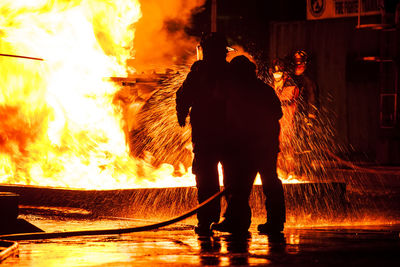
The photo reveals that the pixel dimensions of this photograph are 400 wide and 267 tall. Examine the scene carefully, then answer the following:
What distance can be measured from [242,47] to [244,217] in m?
17.4

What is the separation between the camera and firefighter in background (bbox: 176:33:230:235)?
849 centimetres

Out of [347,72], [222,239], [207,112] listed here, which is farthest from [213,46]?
[347,72]

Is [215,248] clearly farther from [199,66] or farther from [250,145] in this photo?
[199,66]

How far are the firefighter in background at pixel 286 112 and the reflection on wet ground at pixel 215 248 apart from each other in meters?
3.44

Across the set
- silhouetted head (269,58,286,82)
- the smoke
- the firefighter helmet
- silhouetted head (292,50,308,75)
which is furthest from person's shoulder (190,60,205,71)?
the smoke

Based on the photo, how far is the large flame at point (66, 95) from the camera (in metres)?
11.1

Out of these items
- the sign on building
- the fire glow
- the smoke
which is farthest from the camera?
the sign on building

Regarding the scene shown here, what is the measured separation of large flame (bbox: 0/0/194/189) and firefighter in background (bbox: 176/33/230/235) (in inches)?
97.7

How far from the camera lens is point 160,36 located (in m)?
17.6

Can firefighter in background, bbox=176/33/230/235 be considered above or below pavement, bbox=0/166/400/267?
above

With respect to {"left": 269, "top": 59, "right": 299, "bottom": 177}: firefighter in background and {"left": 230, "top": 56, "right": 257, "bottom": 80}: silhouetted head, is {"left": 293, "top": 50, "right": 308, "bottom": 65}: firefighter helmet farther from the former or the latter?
{"left": 230, "top": 56, "right": 257, "bottom": 80}: silhouetted head

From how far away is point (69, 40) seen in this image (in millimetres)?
11625

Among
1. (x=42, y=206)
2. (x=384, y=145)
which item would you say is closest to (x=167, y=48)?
(x=384, y=145)

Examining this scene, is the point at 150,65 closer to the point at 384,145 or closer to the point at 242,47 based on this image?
the point at 384,145
